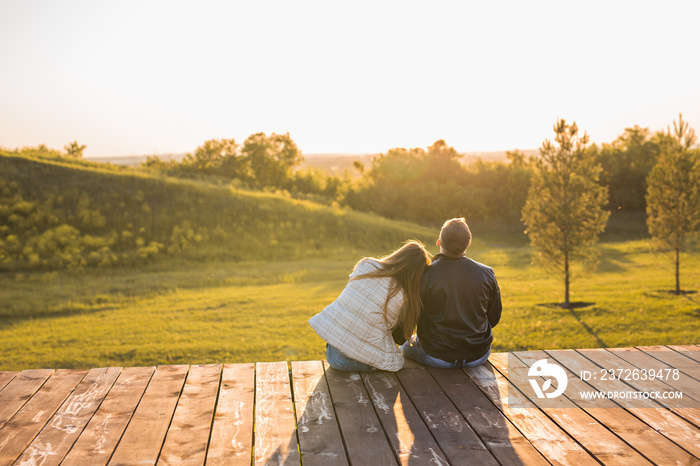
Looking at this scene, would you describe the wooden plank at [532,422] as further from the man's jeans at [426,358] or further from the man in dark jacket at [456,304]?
the man in dark jacket at [456,304]

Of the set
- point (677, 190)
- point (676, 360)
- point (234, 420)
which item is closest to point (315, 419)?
point (234, 420)

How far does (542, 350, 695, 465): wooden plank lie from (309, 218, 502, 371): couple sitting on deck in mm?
873

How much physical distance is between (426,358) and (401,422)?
122 centimetres

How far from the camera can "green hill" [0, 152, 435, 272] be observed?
80.5 ft

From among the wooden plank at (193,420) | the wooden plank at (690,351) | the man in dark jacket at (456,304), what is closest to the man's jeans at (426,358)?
the man in dark jacket at (456,304)

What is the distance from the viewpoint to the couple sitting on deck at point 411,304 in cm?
464

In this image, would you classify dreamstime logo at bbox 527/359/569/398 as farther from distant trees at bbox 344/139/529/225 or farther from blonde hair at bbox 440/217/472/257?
distant trees at bbox 344/139/529/225

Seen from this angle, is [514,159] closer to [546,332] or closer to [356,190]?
[356,190]

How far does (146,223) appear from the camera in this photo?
28.0 meters

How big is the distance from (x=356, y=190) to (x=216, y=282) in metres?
28.0

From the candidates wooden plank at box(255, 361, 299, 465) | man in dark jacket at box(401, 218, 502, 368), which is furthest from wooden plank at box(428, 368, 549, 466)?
wooden plank at box(255, 361, 299, 465)

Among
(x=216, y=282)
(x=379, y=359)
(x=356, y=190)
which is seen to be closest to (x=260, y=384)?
(x=379, y=359)

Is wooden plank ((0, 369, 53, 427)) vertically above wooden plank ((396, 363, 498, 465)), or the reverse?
wooden plank ((0, 369, 53, 427))

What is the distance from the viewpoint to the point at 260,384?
4637mm
